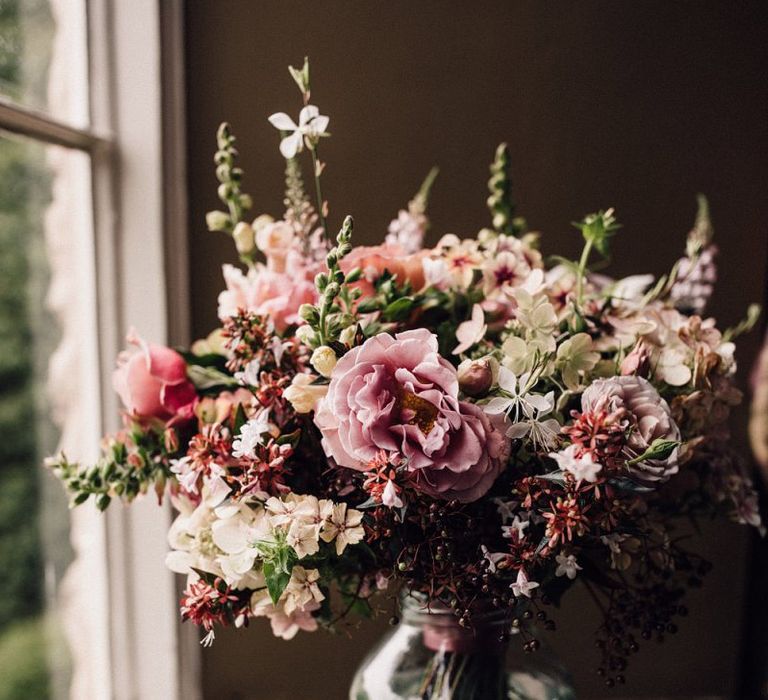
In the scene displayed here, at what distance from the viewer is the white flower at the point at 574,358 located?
0.67 m

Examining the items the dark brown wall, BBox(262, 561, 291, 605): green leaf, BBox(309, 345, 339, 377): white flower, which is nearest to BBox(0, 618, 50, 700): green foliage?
the dark brown wall

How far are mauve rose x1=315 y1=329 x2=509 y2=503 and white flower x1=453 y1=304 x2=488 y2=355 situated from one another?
3.6 inches

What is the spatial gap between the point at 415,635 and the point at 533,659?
0.46 ft

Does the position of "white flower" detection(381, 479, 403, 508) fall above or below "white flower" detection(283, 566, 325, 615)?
above

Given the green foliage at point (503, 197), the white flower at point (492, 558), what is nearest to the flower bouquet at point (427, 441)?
the white flower at point (492, 558)

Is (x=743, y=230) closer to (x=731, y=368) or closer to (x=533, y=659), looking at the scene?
(x=731, y=368)

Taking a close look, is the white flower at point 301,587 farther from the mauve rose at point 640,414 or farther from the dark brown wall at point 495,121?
the dark brown wall at point 495,121

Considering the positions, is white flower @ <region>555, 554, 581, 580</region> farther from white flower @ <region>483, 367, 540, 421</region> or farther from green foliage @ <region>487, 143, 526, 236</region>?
green foliage @ <region>487, 143, 526, 236</region>

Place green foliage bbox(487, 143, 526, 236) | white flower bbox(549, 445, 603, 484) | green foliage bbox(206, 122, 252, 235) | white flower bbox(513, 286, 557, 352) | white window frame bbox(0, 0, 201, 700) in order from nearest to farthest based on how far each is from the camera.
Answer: white flower bbox(549, 445, 603, 484) → white flower bbox(513, 286, 557, 352) → green foliage bbox(206, 122, 252, 235) → green foliage bbox(487, 143, 526, 236) → white window frame bbox(0, 0, 201, 700)

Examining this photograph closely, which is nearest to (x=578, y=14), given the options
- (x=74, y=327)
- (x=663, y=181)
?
(x=663, y=181)

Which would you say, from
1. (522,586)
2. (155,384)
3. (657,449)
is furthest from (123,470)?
(657,449)

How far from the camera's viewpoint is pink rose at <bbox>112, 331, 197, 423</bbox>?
2.48 ft

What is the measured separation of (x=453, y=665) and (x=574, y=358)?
1.20 ft

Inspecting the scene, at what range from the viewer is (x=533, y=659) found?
2.77 ft
